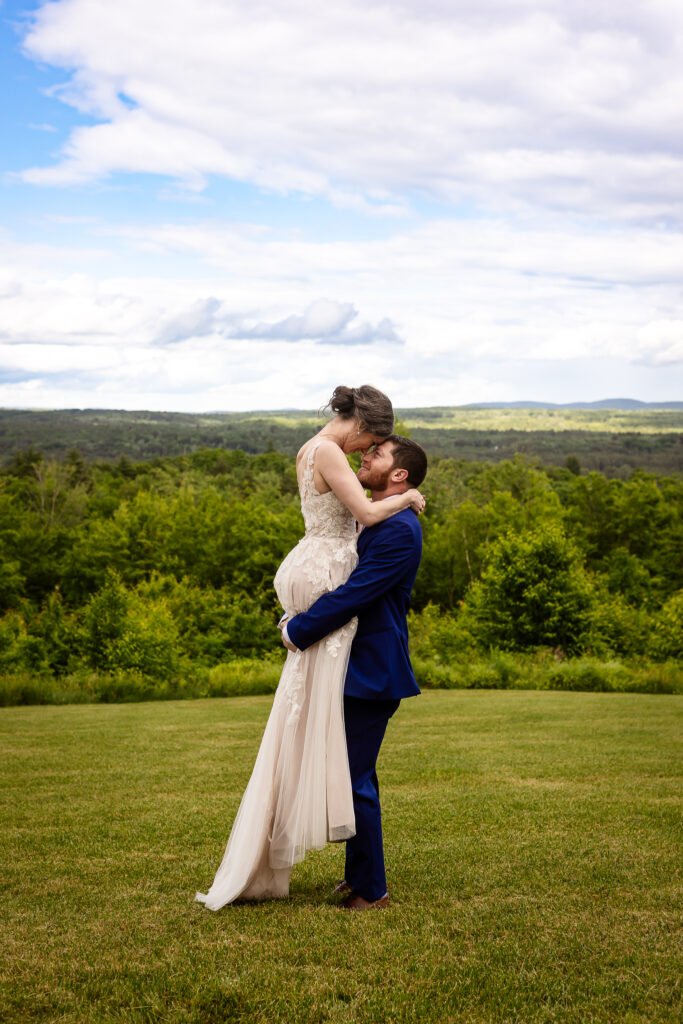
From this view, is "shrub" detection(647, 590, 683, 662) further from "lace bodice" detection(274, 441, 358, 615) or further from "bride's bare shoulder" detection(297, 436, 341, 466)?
"bride's bare shoulder" detection(297, 436, 341, 466)

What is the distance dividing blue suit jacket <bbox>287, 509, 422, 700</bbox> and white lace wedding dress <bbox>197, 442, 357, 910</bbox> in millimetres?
106

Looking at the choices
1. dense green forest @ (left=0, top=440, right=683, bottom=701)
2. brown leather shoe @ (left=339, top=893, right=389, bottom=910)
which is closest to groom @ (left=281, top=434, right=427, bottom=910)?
brown leather shoe @ (left=339, top=893, right=389, bottom=910)

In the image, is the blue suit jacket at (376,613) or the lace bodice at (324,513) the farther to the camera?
the lace bodice at (324,513)

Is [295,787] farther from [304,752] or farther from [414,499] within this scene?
[414,499]

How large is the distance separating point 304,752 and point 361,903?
2.76ft

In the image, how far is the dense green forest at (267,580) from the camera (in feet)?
73.7

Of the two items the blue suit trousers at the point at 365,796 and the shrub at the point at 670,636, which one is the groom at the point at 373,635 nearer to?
the blue suit trousers at the point at 365,796

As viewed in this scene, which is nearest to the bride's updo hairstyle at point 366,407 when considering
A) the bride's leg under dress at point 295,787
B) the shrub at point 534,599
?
the bride's leg under dress at point 295,787

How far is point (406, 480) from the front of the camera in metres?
4.75

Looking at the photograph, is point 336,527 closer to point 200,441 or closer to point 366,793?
point 366,793

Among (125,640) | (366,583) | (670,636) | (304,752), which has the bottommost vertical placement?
(670,636)

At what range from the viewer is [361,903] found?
457 cm

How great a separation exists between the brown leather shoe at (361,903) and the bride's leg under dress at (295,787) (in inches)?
13.2

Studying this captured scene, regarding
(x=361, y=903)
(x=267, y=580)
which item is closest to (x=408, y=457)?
(x=361, y=903)
